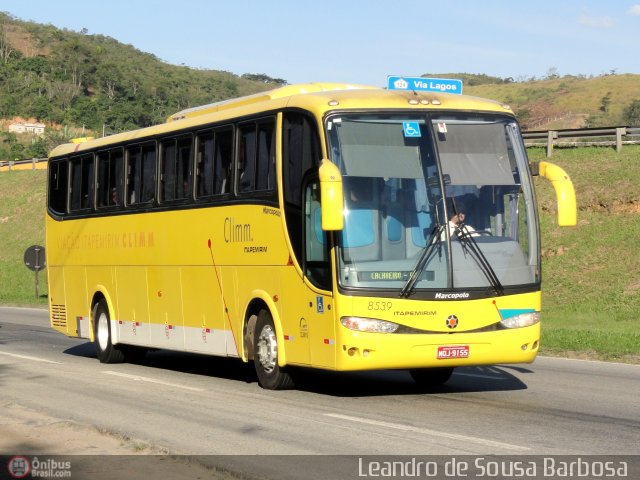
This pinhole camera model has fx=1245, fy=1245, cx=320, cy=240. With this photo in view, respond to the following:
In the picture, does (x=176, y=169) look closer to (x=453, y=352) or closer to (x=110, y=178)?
(x=110, y=178)

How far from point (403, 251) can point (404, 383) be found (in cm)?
340

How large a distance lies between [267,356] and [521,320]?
11.1 ft

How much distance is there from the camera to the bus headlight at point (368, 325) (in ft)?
45.6

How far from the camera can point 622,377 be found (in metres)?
17.4

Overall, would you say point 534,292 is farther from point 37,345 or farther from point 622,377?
point 37,345

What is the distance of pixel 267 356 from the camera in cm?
1593

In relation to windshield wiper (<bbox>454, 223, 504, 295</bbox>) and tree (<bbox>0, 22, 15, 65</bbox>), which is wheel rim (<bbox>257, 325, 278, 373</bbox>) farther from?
tree (<bbox>0, 22, 15, 65</bbox>)

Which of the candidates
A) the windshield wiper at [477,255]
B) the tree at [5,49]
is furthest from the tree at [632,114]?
the tree at [5,49]

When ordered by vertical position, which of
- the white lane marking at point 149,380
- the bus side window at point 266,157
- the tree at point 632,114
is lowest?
the white lane marking at point 149,380

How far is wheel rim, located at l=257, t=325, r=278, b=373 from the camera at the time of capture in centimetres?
1575

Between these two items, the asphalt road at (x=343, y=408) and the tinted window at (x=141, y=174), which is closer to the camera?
the asphalt road at (x=343, y=408)

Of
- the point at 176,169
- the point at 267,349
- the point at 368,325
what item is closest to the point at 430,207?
the point at 368,325

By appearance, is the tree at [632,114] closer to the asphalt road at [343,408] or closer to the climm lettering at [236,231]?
the asphalt road at [343,408]

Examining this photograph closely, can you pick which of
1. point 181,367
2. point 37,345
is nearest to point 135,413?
point 181,367
